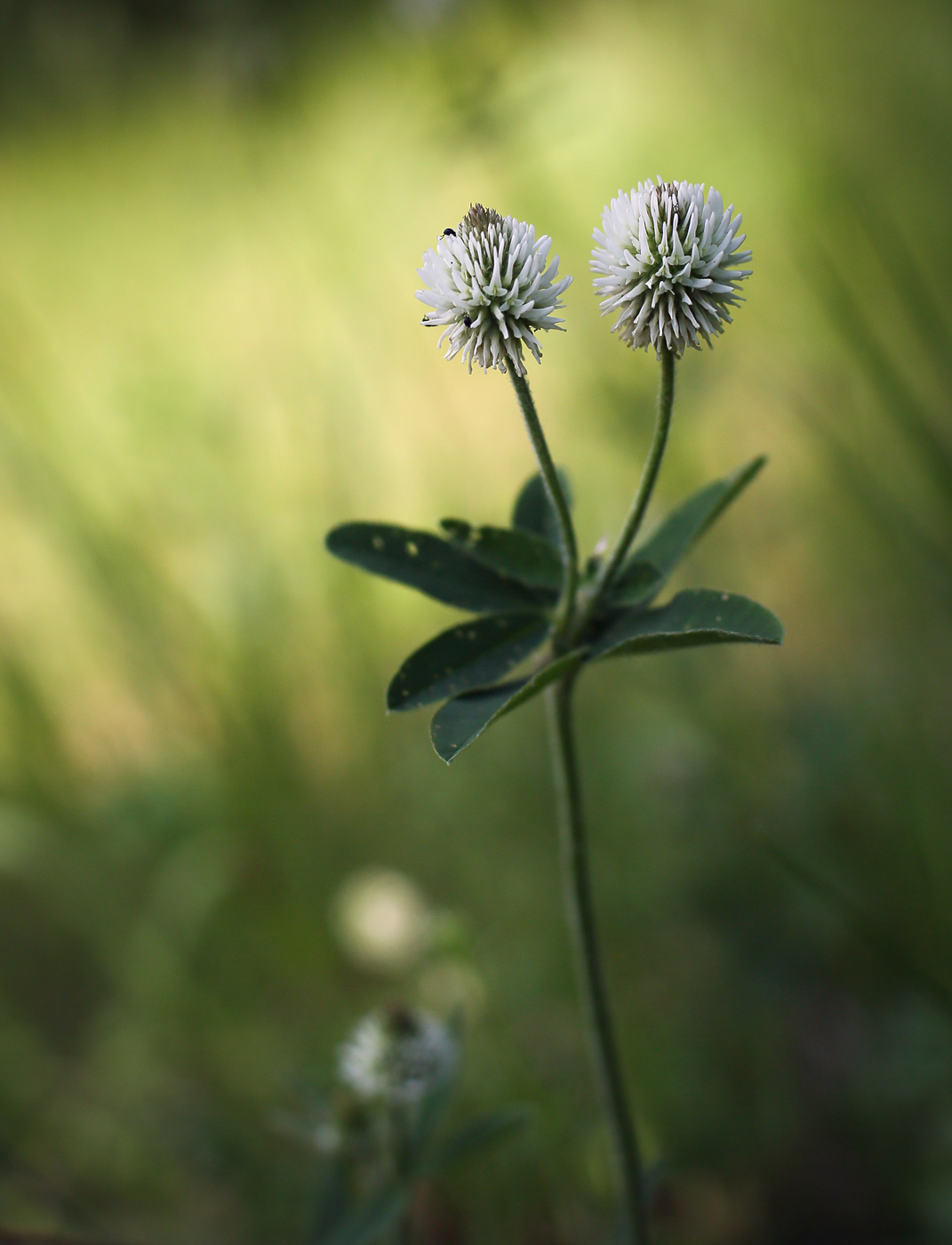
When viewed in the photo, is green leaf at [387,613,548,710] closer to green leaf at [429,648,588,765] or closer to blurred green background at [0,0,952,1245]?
green leaf at [429,648,588,765]

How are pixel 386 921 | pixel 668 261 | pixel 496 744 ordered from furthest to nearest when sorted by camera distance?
pixel 496 744, pixel 386 921, pixel 668 261

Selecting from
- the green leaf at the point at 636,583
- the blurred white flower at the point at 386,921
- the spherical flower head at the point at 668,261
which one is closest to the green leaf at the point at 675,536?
the green leaf at the point at 636,583

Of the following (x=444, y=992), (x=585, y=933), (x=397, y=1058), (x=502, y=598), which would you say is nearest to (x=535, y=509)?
(x=502, y=598)

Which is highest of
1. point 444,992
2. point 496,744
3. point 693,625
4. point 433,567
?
point 433,567

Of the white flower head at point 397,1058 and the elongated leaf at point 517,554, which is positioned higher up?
the elongated leaf at point 517,554

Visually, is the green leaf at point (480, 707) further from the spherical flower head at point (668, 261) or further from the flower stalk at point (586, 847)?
the spherical flower head at point (668, 261)

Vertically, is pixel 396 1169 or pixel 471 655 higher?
pixel 471 655

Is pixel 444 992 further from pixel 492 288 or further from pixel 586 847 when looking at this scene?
pixel 492 288
